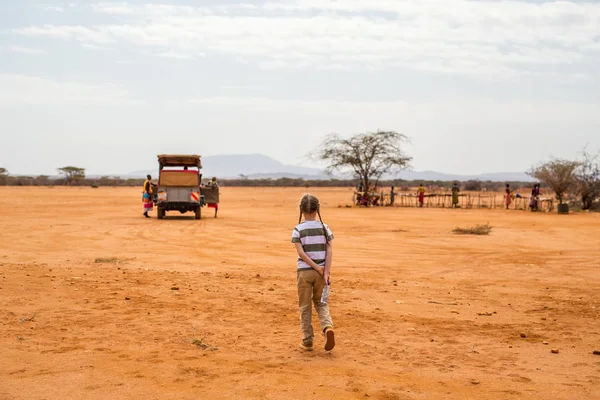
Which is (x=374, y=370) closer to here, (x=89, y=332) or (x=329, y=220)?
(x=89, y=332)

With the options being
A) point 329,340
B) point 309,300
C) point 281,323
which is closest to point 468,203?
point 281,323

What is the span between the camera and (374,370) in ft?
22.3

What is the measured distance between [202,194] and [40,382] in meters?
24.0

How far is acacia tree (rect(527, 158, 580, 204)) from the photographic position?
136 feet

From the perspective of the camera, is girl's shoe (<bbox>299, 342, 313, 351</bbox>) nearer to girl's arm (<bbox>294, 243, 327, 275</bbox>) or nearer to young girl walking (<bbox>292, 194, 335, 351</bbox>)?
young girl walking (<bbox>292, 194, 335, 351</bbox>)

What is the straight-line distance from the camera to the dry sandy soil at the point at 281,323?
6.35 m

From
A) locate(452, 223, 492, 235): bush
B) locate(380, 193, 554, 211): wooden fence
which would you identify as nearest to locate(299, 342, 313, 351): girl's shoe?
locate(452, 223, 492, 235): bush

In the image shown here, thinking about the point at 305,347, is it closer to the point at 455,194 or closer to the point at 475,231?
the point at 475,231

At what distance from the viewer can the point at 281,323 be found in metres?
8.98

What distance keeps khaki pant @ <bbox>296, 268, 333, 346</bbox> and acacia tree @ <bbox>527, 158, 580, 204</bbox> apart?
36207mm

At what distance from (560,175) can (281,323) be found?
36.9 m

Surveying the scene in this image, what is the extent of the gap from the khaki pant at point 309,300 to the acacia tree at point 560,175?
36207mm

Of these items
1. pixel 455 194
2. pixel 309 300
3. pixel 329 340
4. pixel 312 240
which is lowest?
pixel 329 340

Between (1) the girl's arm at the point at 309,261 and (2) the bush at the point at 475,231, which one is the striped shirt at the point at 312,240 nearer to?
(1) the girl's arm at the point at 309,261
